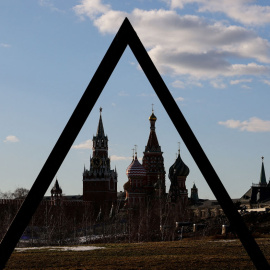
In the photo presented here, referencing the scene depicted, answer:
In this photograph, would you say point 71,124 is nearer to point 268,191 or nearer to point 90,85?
point 90,85

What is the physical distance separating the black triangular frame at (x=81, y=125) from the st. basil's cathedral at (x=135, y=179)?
263 ft

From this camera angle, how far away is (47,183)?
25.7 feet

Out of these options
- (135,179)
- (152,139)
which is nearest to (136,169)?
(135,179)

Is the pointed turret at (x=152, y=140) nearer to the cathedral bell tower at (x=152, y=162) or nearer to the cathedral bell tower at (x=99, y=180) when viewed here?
the cathedral bell tower at (x=152, y=162)

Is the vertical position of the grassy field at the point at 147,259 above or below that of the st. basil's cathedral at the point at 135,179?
below

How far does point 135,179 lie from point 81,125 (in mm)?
92166

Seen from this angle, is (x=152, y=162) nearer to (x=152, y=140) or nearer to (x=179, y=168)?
(x=152, y=140)

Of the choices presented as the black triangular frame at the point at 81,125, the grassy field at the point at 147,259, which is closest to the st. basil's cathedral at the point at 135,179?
the grassy field at the point at 147,259

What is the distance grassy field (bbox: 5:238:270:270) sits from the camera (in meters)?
12.9

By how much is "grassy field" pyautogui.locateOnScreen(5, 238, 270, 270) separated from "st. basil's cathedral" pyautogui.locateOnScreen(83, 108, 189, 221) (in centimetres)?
7123

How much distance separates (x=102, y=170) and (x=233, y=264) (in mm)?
97935

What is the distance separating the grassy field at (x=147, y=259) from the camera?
12.9 meters

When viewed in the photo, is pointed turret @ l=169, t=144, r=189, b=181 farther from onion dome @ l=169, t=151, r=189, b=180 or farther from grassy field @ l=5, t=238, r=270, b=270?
grassy field @ l=5, t=238, r=270, b=270

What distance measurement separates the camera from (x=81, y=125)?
8.08 metres
